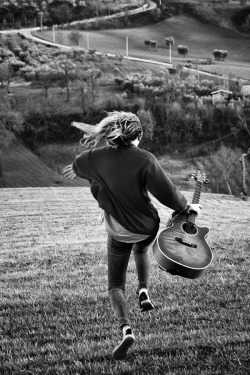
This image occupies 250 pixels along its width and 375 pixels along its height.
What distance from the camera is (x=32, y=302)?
6.93m

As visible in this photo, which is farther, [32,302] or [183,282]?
[183,282]

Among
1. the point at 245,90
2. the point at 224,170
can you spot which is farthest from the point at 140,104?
the point at 224,170

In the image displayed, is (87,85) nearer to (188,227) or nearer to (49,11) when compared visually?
(49,11)

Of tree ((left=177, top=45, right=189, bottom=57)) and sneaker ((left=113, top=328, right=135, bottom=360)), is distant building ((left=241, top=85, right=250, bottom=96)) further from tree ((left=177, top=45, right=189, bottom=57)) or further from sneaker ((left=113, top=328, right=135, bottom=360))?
sneaker ((left=113, top=328, right=135, bottom=360))

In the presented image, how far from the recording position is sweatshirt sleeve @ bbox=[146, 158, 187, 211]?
4.57 m

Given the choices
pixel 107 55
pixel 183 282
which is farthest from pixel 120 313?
pixel 107 55

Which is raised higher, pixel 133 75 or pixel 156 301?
pixel 156 301

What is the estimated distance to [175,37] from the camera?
64.2 m

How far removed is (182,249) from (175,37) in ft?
204

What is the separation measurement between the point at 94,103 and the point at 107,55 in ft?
36.9

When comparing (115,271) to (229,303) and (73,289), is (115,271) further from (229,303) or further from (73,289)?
(73,289)

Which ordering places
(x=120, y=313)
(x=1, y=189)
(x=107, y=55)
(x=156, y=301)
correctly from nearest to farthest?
(x=120, y=313), (x=156, y=301), (x=1, y=189), (x=107, y=55)

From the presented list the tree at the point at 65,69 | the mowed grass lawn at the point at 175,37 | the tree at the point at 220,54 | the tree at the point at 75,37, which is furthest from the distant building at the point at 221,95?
the tree at the point at 75,37

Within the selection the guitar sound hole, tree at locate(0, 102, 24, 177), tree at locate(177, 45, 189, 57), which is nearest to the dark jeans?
the guitar sound hole
